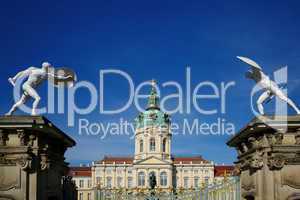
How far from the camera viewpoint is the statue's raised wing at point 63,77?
579 inches

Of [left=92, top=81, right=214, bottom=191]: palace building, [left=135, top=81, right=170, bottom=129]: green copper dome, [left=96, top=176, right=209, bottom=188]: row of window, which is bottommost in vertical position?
[left=96, top=176, right=209, bottom=188]: row of window

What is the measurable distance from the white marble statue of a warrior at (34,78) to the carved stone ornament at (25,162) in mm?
1341

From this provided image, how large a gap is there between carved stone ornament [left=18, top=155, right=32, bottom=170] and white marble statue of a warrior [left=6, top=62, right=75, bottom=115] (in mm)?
1341

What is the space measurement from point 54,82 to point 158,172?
90979 mm

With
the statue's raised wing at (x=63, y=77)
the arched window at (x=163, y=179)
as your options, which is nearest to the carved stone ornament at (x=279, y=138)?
the statue's raised wing at (x=63, y=77)

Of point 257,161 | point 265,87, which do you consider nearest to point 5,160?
point 257,161

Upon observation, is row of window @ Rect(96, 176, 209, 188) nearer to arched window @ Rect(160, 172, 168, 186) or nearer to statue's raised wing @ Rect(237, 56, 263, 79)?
arched window @ Rect(160, 172, 168, 186)

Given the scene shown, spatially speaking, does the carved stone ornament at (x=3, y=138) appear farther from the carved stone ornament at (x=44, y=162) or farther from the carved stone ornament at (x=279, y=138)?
the carved stone ornament at (x=279, y=138)

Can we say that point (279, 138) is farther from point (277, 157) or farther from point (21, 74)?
point (21, 74)

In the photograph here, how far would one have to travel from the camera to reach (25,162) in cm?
1314

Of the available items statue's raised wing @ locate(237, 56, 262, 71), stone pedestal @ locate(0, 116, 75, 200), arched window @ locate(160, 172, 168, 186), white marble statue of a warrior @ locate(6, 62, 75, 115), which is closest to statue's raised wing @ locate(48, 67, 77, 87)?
white marble statue of a warrior @ locate(6, 62, 75, 115)

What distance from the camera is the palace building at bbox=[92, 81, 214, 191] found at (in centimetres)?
10319

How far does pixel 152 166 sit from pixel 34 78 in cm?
9149

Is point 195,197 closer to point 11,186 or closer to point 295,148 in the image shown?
point 295,148
